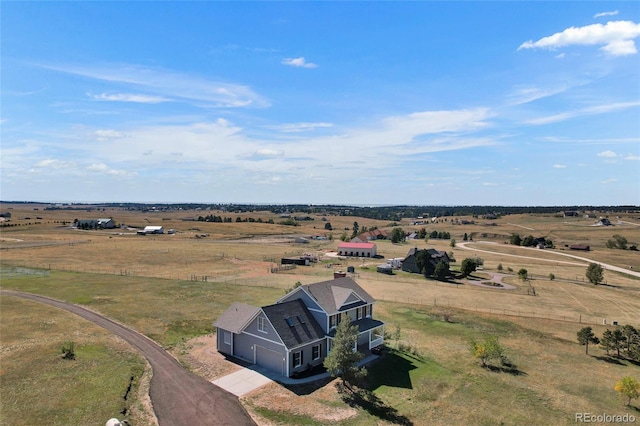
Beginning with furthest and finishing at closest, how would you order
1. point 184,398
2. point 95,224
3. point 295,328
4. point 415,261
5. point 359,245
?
point 95,224, point 359,245, point 415,261, point 295,328, point 184,398

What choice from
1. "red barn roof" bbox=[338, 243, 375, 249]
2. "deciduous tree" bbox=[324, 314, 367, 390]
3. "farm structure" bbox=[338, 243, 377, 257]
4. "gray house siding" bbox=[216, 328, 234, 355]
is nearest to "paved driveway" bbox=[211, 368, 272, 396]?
"gray house siding" bbox=[216, 328, 234, 355]

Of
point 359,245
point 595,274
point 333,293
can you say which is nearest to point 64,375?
Result: point 333,293

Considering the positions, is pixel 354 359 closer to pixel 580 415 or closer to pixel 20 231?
pixel 580 415

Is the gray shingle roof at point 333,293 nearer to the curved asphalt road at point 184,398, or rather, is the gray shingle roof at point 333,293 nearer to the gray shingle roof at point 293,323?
the gray shingle roof at point 293,323

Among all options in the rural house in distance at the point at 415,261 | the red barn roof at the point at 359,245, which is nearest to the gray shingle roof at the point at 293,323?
the rural house in distance at the point at 415,261

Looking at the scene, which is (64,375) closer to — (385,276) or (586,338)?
(586,338)

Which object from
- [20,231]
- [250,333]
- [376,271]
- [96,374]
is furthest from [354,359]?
[20,231]

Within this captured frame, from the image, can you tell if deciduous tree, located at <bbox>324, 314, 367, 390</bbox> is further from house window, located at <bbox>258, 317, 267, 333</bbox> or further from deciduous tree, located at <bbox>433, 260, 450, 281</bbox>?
deciduous tree, located at <bbox>433, 260, 450, 281</bbox>
